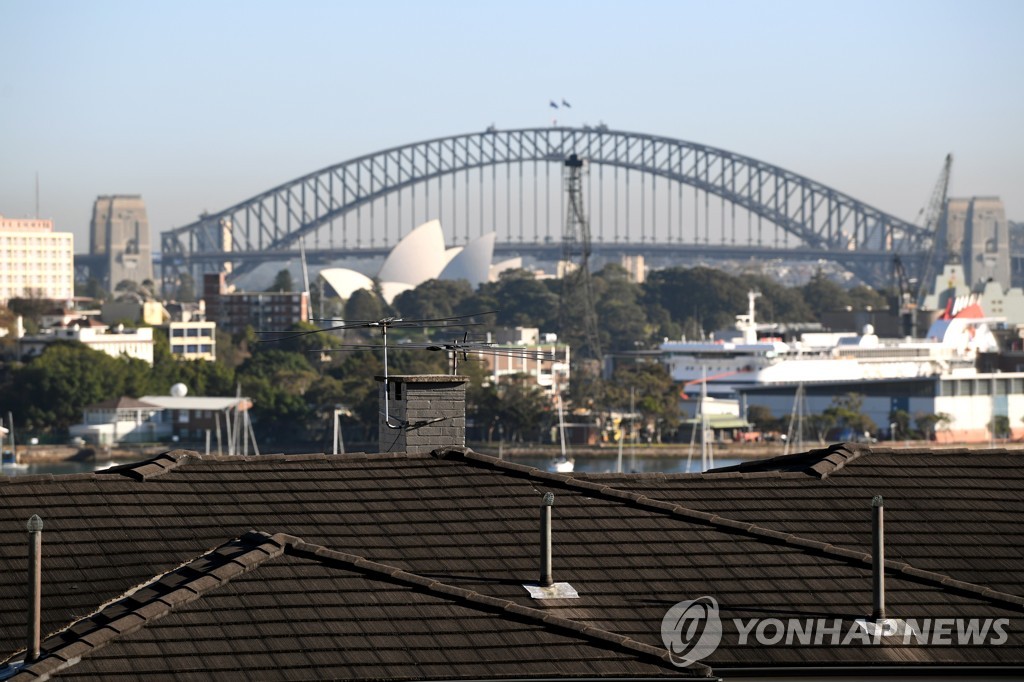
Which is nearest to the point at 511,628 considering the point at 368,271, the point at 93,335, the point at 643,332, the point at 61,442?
the point at 61,442

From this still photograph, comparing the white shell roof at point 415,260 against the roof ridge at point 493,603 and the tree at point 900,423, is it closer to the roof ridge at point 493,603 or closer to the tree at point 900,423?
the tree at point 900,423

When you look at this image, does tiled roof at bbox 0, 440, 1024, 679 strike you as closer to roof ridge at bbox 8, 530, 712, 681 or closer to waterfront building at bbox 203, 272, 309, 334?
roof ridge at bbox 8, 530, 712, 681

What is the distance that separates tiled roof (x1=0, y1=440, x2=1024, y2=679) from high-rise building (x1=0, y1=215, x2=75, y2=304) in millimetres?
143319

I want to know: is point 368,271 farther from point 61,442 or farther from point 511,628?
point 511,628

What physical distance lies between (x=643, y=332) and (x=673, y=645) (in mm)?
117458

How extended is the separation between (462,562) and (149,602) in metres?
1.59

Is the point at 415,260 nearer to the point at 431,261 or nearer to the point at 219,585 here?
the point at 431,261

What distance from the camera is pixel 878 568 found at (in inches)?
395

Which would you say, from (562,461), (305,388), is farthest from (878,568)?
(305,388)

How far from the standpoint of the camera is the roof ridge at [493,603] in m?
9.34

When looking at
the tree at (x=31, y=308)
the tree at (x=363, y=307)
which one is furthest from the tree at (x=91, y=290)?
the tree at (x=31, y=308)

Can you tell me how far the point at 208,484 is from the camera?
35.6 ft

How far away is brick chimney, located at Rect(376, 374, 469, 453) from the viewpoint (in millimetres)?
12875

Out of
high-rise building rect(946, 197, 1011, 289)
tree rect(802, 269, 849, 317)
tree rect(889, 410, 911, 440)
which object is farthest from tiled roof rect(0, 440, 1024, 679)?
high-rise building rect(946, 197, 1011, 289)
